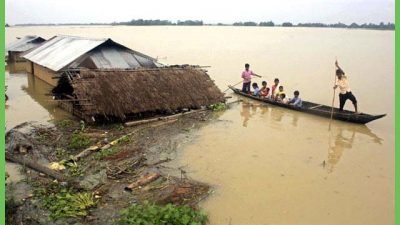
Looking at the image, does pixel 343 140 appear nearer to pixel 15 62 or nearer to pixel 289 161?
pixel 289 161

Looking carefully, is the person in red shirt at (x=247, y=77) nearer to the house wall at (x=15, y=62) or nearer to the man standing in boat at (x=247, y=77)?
the man standing in boat at (x=247, y=77)

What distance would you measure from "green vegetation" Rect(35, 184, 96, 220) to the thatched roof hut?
3638 mm

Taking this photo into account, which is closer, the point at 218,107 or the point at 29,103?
the point at 218,107

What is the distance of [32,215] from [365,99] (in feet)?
40.7

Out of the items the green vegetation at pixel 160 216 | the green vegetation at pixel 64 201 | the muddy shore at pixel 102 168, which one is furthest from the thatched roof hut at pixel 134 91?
the green vegetation at pixel 160 216

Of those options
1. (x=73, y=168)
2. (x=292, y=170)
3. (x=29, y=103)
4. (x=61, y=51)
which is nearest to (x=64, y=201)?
(x=73, y=168)

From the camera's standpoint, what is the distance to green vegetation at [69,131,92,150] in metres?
8.25

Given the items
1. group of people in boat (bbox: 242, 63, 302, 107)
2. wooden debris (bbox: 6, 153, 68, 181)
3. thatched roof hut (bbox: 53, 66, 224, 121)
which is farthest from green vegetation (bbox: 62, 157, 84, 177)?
group of people in boat (bbox: 242, 63, 302, 107)

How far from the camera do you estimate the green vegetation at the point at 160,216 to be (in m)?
5.03

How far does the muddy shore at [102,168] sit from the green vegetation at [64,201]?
34 mm

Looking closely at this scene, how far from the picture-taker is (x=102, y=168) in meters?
7.09

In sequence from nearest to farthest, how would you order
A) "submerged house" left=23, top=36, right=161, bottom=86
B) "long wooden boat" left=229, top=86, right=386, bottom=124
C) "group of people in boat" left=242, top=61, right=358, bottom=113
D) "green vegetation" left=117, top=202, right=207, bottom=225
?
"green vegetation" left=117, top=202, right=207, bottom=225, "long wooden boat" left=229, top=86, right=386, bottom=124, "group of people in boat" left=242, top=61, right=358, bottom=113, "submerged house" left=23, top=36, right=161, bottom=86

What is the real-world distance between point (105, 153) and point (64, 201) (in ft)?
7.23

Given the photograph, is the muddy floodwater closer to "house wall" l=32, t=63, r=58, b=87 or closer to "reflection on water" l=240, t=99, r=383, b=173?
"reflection on water" l=240, t=99, r=383, b=173
